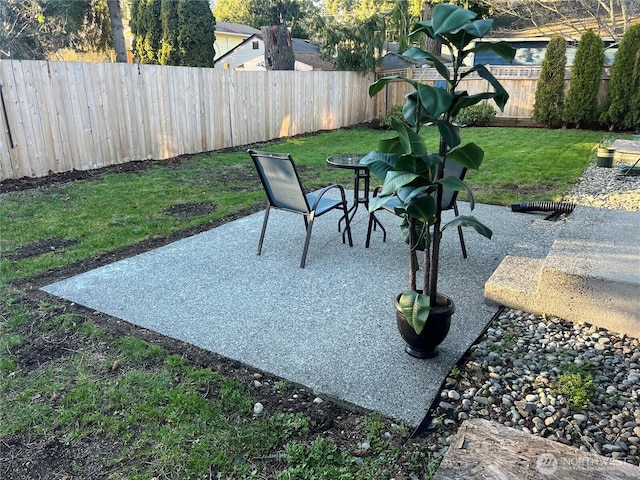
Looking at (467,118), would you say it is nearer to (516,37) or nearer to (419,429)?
(516,37)

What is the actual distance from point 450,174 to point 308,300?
5.22 ft

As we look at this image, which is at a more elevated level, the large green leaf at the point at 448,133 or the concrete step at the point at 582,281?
the large green leaf at the point at 448,133

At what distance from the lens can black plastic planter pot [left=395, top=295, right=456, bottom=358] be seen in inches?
94.1

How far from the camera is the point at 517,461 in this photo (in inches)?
59.8

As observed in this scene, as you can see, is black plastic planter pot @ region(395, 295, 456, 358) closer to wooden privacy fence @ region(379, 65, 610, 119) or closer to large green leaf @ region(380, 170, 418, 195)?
large green leaf @ region(380, 170, 418, 195)

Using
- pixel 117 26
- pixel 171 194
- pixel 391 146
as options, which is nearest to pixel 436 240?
pixel 391 146

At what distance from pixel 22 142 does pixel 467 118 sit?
10422 mm

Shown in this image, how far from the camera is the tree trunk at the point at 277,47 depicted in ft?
41.8

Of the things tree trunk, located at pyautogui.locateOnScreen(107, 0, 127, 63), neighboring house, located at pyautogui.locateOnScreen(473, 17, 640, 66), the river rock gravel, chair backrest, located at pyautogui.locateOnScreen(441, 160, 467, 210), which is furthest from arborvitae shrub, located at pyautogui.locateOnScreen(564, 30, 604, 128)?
tree trunk, located at pyautogui.locateOnScreen(107, 0, 127, 63)

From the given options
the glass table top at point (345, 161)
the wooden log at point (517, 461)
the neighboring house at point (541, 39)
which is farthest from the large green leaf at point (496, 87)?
the neighboring house at point (541, 39)

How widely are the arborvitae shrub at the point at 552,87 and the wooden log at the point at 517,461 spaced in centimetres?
1250

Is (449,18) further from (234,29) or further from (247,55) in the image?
(234,29)

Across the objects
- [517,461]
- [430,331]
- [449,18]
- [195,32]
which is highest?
[195,32]

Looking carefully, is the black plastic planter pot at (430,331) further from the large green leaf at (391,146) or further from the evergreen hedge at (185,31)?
the evergreen hedge at (185,31)
